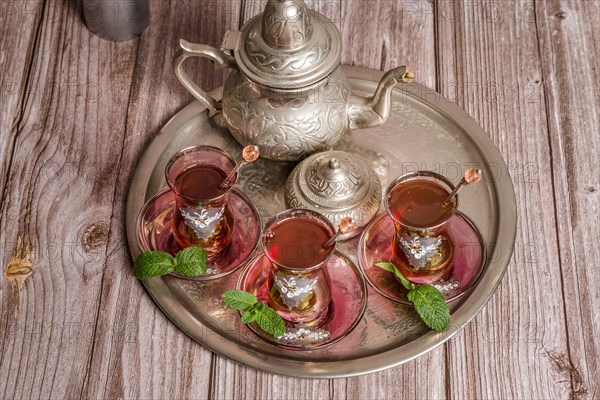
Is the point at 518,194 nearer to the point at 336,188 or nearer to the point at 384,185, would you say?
the point at 384,185

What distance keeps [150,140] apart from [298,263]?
0.48m

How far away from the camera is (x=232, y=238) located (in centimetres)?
142

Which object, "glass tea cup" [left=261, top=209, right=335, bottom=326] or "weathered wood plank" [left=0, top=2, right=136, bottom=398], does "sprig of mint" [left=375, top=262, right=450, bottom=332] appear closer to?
"glass tea cup" [left=261, top=209, right=335, bottom=326]

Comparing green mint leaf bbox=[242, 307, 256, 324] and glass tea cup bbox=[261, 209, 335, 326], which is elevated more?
glass tea cup bbox=[261, 209, 335, 326]

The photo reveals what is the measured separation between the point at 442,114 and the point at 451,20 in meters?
0.29

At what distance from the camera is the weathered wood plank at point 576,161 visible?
1.36m

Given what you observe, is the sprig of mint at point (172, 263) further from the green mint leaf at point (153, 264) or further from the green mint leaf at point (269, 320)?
the green mint leaf at point (269, 320)

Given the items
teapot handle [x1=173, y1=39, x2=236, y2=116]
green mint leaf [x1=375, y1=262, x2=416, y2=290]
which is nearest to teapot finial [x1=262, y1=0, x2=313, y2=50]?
teapot handle [x1=173, y1=39, x2=236, y2=116]

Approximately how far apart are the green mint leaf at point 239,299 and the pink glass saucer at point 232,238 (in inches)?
3.4

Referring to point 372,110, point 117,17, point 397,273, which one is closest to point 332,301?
point 397,273

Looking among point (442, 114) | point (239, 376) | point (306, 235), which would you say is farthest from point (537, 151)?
point (239, 376)

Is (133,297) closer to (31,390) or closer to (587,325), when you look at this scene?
(31,390)

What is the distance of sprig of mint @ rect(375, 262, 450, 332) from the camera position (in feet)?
4.25

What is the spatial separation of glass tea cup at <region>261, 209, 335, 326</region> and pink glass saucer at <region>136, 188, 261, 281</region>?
3.8 inches
